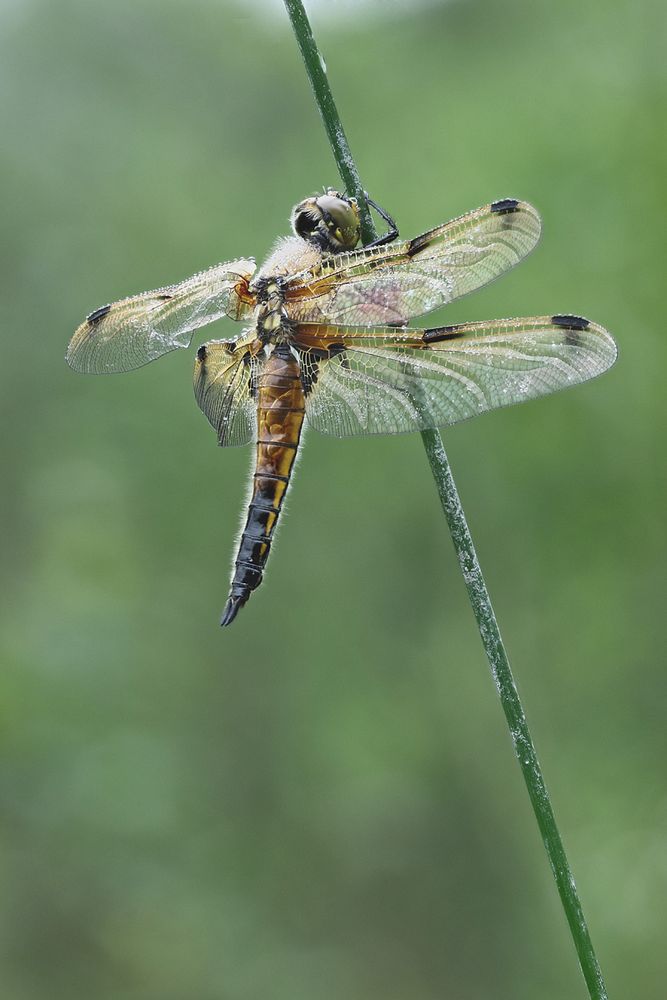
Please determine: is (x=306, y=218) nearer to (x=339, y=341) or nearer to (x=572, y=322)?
(x=339, y=341)

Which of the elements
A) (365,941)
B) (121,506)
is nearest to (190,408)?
(121,506)

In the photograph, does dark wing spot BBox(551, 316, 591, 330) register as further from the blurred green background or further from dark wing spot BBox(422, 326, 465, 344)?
the blurred green background

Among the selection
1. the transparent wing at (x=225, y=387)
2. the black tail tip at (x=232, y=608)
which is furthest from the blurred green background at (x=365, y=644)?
the black tail tip at (x=232, y=608)

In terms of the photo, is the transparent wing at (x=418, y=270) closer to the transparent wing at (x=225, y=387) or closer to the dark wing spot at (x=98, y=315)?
the transparent wing at (x=225, y=387)

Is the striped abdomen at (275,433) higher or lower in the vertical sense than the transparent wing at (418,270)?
lower

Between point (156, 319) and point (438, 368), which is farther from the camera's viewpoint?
point (156, 319)

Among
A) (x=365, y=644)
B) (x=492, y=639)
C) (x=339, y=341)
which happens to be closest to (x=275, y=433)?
(x=339, y=341)

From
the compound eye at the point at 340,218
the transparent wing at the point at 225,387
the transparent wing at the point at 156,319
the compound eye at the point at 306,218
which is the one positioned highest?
the compound eye at the point at 306,218
